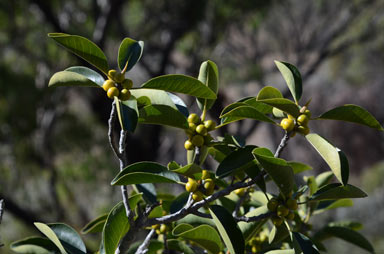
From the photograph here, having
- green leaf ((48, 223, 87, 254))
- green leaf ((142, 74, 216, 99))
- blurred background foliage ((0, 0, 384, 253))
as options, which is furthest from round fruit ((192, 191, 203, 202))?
blurred background foliage ((0, 0, 384, 253))

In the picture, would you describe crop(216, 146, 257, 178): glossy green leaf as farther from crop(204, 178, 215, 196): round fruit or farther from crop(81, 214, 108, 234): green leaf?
crop(81, 214, 108, 234): green leaf

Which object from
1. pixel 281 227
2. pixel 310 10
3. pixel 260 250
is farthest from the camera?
pixel 310 10

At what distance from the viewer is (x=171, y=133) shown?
720 cm

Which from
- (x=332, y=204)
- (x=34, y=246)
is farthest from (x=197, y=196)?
(x=332, y=204)

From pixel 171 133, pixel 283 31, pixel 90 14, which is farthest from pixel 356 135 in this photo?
pixel 90 14

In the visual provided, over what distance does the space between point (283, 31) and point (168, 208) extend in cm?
1210

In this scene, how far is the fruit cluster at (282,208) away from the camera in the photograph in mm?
964

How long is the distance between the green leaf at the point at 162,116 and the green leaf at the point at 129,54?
0.10 m

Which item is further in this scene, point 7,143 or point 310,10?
point 310,10

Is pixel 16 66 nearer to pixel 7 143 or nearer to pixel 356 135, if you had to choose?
pixel 7 143

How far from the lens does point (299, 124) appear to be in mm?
911

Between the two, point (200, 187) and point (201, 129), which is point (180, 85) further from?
point (200, 187)

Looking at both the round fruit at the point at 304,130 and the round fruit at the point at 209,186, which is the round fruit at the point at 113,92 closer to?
the round fruit at the point at 209,186

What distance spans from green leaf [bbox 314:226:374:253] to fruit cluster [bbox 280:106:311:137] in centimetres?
46
